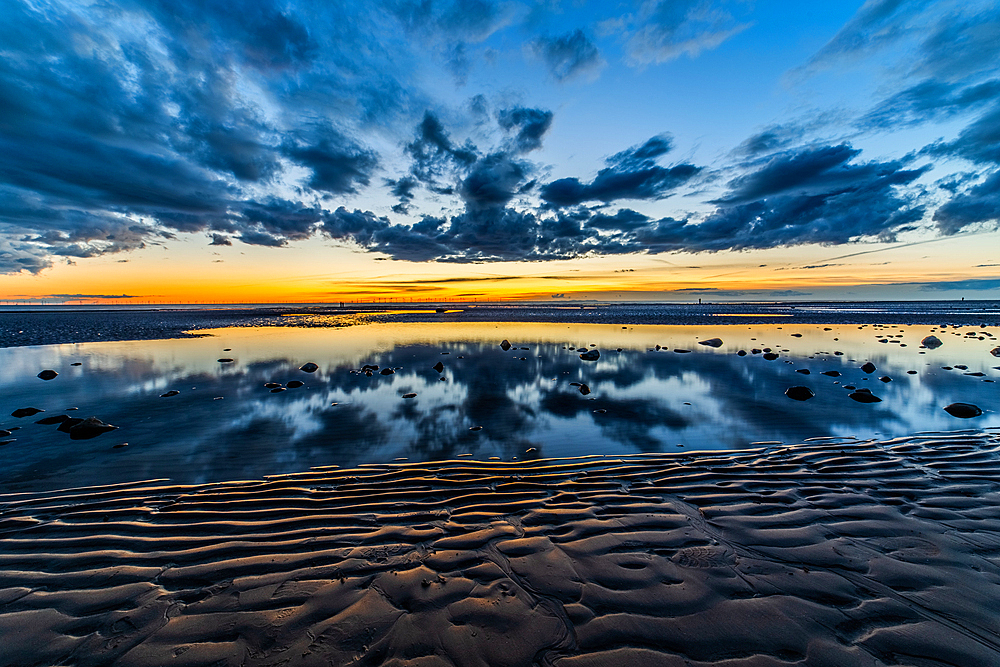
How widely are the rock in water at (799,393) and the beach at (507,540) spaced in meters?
0.97

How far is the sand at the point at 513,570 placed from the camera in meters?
3.16

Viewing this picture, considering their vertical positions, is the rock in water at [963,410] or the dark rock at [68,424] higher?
the dark rock at [68,424]

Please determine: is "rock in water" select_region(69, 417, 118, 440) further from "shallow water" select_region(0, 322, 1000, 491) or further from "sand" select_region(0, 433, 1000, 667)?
"sand" select_region(0, 433, 1000, 667)

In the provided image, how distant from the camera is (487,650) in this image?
10.3 ft

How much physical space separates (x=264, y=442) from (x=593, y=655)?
816cm

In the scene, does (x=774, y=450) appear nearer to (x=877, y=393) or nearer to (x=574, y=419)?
(x=574, y=419)

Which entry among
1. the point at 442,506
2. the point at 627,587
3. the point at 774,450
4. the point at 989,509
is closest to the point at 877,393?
the point at 774,450

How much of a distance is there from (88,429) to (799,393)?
64.4 ft

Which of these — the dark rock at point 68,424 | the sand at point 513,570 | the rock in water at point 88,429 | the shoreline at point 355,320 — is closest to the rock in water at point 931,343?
the shoreline at point 355,320

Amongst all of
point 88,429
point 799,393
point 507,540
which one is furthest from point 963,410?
Result: point 88,429

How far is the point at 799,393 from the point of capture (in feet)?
40.0

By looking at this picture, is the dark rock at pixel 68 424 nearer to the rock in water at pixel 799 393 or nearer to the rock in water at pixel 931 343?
the rock in water at pixel 799 393

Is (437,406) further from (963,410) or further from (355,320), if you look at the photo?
(355,320)

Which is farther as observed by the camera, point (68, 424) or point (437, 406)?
point (437, 406)
